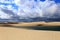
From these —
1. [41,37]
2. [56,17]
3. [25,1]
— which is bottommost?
[41,37]

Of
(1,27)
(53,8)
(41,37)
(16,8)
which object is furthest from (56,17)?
(1,27)

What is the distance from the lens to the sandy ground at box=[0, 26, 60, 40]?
4.07ft

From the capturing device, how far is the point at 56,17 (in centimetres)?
124

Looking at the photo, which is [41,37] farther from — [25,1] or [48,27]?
[25,1]

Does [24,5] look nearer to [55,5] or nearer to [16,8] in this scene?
[16,8]

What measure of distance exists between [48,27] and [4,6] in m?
0.39

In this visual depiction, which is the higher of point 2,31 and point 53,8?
point 53,8

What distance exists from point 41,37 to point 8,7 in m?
0.35

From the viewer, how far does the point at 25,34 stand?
1.27 meters

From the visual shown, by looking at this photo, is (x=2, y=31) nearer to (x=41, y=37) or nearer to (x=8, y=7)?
(x=8, y=7)

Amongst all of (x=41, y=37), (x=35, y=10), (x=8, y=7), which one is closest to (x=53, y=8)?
(x=35, y=10)

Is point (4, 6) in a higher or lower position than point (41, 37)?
higher

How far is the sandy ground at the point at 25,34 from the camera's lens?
124cm

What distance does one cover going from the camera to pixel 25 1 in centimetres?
125
